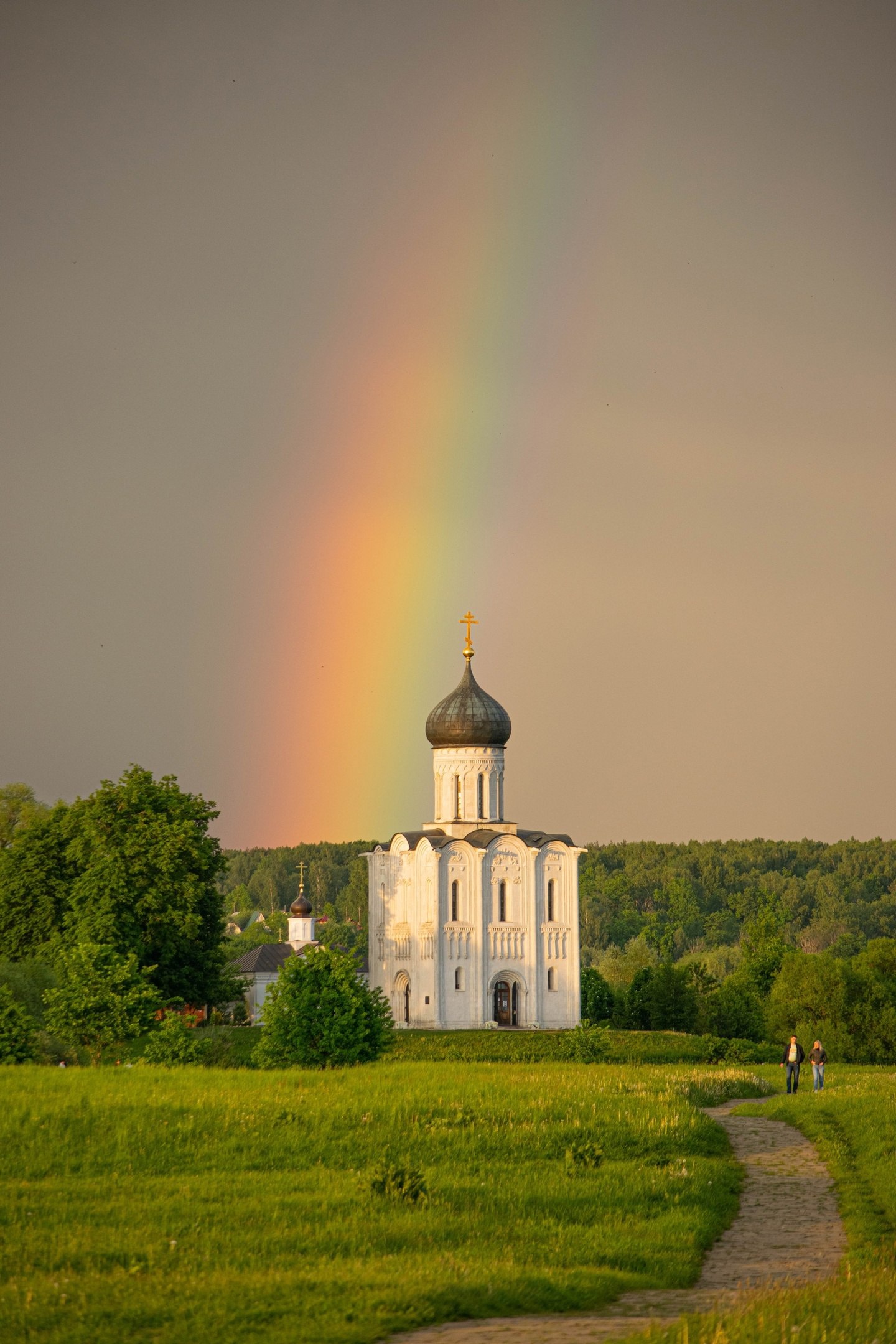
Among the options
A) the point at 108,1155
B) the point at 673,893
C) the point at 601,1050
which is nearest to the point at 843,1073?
the point at 601,1050

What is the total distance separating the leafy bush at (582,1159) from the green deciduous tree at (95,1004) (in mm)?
13644

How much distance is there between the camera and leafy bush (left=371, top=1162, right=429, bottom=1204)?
14578mm

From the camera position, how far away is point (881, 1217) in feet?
50.2

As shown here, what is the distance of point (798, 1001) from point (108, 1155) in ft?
142

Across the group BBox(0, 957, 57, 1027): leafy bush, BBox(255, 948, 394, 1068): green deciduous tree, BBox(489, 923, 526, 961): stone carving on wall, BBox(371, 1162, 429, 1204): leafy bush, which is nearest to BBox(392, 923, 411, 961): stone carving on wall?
BBox(489, 923, 526, 961): stone carving on wall

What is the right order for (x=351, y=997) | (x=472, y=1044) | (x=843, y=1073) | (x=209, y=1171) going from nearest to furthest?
1. (x=209, y=1171)
2. (x=351, y=997)
3. (x=843, y=1073)
4. (x=472, y=1044)

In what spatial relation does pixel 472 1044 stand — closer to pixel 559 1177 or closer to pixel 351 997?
pixel 351 997

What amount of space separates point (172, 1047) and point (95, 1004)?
2.88 meters

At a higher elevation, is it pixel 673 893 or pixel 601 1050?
pixel 673 893

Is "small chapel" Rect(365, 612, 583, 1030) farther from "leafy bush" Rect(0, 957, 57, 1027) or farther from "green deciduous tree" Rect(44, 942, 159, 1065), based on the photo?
"green deciduous tree" Rect(44, 942, 159, 1065)

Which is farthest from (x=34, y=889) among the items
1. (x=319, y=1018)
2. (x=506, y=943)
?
(x=506, y=943)

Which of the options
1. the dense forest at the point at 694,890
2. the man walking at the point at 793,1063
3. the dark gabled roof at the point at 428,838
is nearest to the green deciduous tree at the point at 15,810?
the dark gabled roof at the point at 428,838

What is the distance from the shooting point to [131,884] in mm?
41750

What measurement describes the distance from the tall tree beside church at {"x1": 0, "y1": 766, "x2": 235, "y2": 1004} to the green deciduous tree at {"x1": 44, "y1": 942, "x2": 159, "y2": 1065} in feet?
33.6
